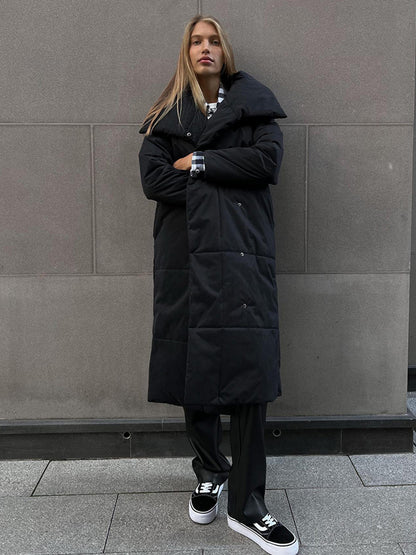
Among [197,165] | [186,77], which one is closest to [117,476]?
[197,165]

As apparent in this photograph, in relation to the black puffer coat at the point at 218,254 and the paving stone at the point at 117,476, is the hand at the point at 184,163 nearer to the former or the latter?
the black puffer coat at the point at 218,254

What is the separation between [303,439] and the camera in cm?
397

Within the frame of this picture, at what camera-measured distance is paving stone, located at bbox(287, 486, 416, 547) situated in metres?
3.01

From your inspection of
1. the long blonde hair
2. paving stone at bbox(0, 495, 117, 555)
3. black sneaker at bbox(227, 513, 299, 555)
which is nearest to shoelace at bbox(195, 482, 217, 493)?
black sneaker at bbox(227, 513, 299, 555)

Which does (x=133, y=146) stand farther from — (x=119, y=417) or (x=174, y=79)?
(x=119, y=417)

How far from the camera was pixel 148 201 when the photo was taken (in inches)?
152

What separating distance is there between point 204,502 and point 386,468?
1213mm

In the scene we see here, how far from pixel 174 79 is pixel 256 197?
2.89ft

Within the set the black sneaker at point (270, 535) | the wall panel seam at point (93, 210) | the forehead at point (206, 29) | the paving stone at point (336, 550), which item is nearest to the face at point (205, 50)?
the forehead at point (206, 29)

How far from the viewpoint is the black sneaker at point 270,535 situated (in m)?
2.88

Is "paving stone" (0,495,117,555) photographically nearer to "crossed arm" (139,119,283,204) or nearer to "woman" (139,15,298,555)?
"woman" (139,15,298,555)

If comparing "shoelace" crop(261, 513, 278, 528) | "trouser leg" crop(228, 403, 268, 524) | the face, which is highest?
the face

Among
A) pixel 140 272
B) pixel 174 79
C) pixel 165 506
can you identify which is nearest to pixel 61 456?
pixel 165 506

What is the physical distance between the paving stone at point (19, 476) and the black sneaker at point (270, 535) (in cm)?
127
